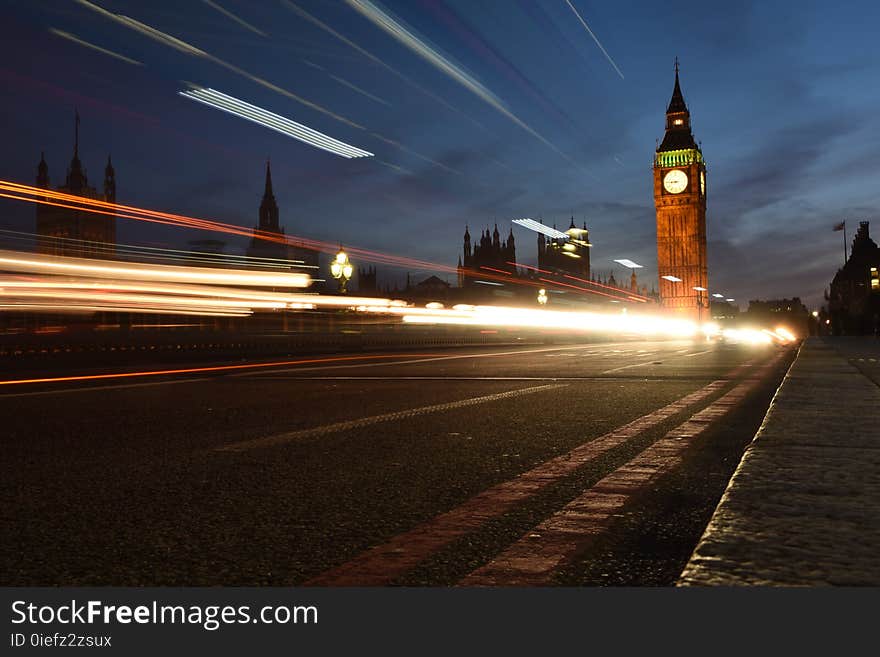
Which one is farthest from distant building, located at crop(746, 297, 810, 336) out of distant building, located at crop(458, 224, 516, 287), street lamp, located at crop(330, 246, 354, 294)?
street lamp, located at crop(330, 246, 354, 294)

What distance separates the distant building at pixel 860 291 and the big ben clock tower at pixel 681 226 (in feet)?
71.8

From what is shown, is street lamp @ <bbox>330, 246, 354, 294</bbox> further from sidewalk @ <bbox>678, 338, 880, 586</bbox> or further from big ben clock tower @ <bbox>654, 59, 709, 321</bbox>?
big ben clock tower @ <bbox>654, 59, 709, 321</bbox>

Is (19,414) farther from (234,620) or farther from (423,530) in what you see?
(234,620)

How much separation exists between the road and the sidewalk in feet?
0.70

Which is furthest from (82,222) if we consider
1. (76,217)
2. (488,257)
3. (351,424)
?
(351,424)

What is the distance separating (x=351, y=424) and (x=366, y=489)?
286 centimetres

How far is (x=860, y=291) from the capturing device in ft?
340

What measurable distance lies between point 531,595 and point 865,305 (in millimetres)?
92035

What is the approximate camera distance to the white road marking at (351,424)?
18.9ft

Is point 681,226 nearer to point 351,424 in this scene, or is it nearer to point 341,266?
point 341,266

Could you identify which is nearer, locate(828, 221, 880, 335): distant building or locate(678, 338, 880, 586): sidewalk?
locate(678, 338, 880, 586): sidewalk

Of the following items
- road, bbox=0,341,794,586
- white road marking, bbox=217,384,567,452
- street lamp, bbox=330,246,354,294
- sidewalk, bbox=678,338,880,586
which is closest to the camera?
sidewalk, bbox=678,338,880,586

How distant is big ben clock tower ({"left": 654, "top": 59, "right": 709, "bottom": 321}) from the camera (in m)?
127

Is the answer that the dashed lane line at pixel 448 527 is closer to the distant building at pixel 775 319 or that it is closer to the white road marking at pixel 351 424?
the white road marking at pixel 351 424
